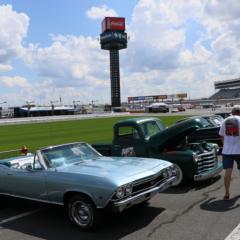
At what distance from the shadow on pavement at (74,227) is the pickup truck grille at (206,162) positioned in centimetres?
209

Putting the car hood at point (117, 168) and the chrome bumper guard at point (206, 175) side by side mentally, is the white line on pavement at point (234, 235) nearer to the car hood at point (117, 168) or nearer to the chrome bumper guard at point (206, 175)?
the car hood at point (117, 168)

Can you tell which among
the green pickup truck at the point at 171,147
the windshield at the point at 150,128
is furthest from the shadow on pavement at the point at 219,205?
the windshield at the point at 150,128

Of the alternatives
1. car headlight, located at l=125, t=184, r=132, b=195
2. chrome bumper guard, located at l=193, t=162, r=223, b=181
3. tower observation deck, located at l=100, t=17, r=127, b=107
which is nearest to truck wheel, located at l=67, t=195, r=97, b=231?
car headlight, located at l=125, t=184, r=132, b=195

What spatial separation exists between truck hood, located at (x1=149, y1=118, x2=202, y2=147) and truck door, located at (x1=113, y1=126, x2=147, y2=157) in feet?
1.30

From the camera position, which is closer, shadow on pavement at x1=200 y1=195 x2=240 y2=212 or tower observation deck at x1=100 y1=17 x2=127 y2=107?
shadow on pavement at x1=200 y1=195 x2=240 y2=212

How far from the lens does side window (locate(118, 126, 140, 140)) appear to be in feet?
34.8

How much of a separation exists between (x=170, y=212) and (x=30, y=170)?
2.50m

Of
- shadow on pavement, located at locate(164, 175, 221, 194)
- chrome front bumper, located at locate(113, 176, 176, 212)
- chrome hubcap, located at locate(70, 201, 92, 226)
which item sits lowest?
shadow on pavement, located at locate(164, 175, 221, 194)

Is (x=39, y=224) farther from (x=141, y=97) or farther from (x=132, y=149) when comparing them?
(x=141, y=97)

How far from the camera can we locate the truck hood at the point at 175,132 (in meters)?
9.30

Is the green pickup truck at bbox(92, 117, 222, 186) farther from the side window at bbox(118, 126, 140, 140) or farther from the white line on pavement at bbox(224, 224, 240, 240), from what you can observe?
the white line on pavement at bbox(224, 224, 240, 240)

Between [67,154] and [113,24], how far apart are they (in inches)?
5679

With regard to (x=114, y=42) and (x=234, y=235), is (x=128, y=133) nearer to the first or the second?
(x=234, y=235)

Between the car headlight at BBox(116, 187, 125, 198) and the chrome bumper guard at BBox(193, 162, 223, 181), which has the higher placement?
the car headlight at BBox(116, 187, 125, 198)
